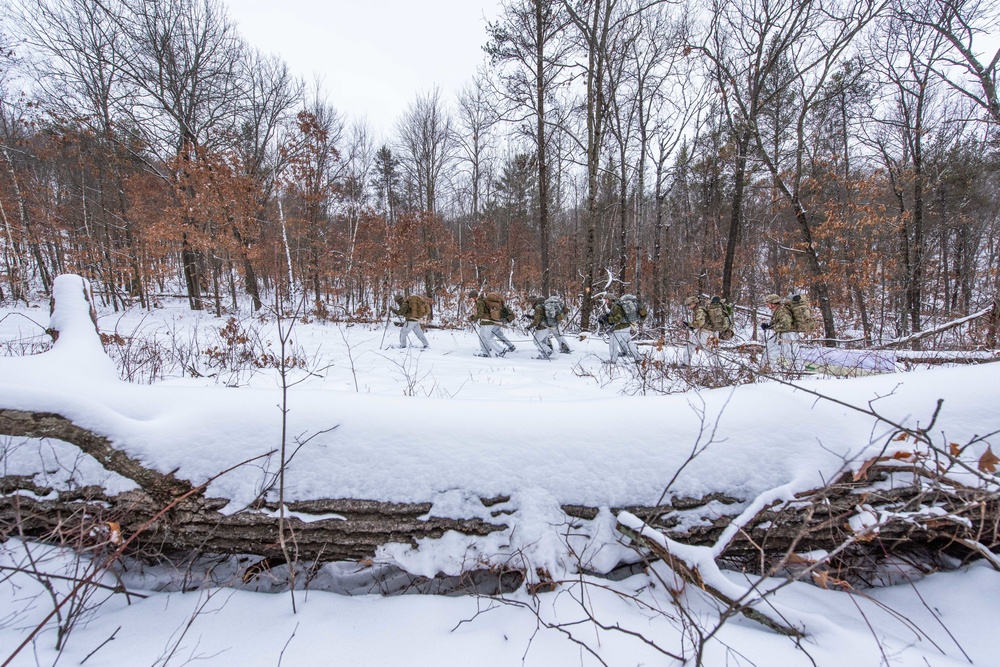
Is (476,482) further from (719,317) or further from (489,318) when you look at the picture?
(719,317)

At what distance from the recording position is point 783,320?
21.4ft

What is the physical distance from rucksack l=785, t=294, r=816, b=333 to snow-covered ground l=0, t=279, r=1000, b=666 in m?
4.86

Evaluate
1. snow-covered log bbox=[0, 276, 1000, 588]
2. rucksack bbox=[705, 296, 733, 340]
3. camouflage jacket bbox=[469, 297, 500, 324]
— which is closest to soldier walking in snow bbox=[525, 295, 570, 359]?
camouflage jacket bbox=[469, 297, 500, 324]

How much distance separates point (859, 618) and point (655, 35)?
16.4 metres

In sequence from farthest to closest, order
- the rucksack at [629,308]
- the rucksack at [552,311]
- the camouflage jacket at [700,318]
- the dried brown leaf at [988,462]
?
the camouflage jacket at [700,318] → the rucksack at [552,311] → the rucksack at [629,308] → the dried brown leaf at [988,462]

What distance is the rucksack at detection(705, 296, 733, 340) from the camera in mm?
8070

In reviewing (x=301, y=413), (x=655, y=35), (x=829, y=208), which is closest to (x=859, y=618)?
(x=301, y=413)

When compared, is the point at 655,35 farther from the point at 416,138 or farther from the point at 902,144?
the point at 416,138

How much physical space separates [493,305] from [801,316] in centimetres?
592

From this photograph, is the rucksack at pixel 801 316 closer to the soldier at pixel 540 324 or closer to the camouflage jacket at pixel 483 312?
the soldier at pixel 540 324

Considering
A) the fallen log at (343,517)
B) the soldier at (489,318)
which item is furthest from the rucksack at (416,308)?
the fallen log at (343,517)

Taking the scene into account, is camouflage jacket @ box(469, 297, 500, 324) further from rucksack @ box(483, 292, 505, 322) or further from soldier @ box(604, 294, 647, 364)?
soldier @ box(604, 294, 647, 364)

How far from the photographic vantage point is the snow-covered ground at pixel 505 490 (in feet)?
4.83

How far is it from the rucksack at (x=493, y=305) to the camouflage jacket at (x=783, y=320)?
5417 mm
